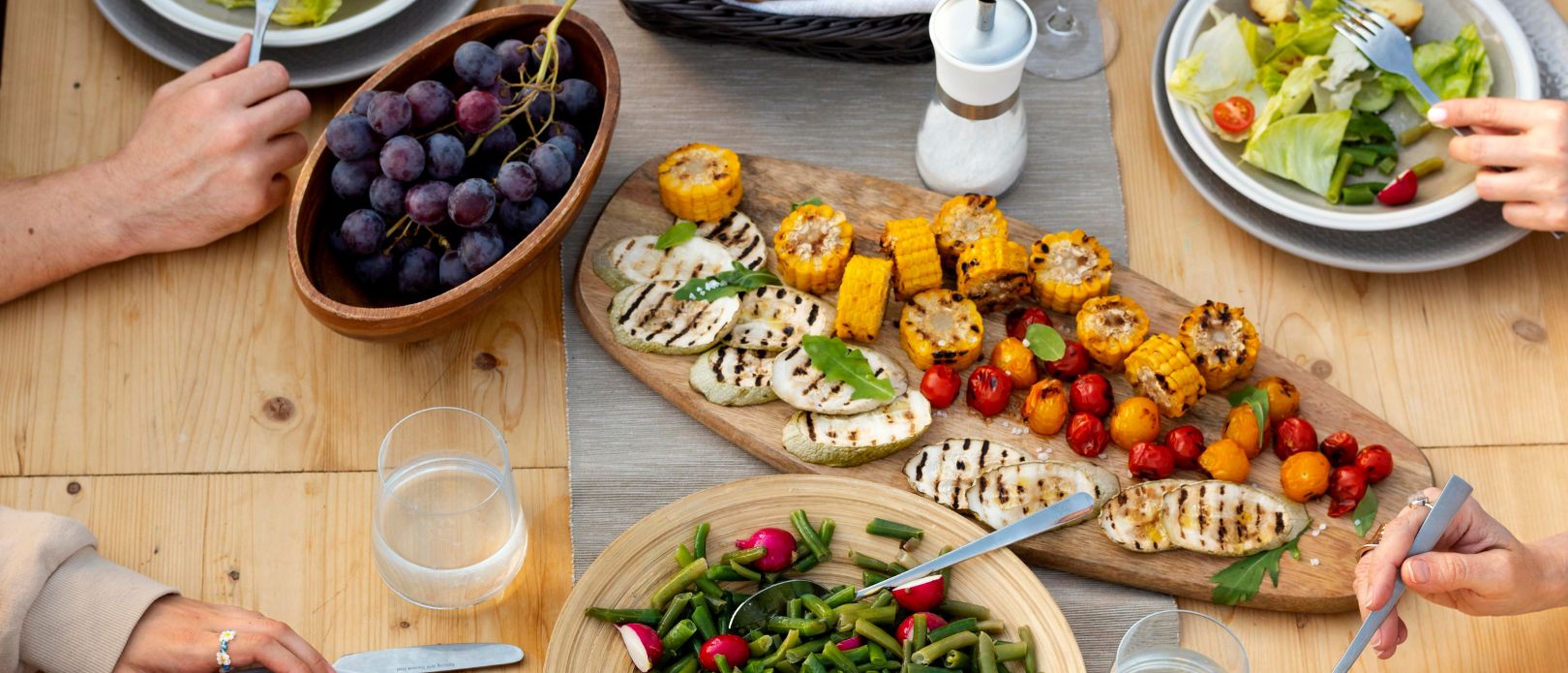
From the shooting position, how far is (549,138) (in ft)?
6.61

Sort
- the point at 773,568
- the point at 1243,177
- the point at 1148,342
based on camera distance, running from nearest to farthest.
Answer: the point at 773,568
the point at 1148,342
the point at 1243,177

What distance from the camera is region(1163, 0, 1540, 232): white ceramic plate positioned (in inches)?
83.7

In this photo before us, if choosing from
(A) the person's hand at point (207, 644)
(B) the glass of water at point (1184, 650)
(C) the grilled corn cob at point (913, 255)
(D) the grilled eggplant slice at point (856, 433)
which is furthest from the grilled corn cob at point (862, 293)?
(A) the person's hand at point (207, 644)

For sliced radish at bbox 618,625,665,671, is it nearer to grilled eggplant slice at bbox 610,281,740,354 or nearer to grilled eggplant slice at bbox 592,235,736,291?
grilled eggplant slice at bbox 610,281,740,354

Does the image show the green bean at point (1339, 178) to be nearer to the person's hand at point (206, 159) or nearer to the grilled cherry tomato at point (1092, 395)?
the grilled cherry tomato at point (1092, 395)

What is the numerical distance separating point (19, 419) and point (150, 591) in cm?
46

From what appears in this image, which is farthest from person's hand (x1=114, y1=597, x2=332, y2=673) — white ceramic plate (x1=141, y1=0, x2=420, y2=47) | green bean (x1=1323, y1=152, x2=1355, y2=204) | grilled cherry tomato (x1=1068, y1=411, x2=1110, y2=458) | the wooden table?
green bean (x1=1323, y1=152, x2=1355, y2=204)

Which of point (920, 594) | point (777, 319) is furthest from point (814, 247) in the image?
point (920, 594)

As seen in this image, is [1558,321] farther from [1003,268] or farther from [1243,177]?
[1003,268]

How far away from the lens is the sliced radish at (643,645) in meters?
1.73

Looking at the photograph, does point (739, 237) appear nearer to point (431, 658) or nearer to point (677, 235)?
point (677, 235)

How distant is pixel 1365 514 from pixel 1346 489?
47 millimetres

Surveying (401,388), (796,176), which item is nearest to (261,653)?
(401,388)

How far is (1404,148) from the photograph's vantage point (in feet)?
7.41
